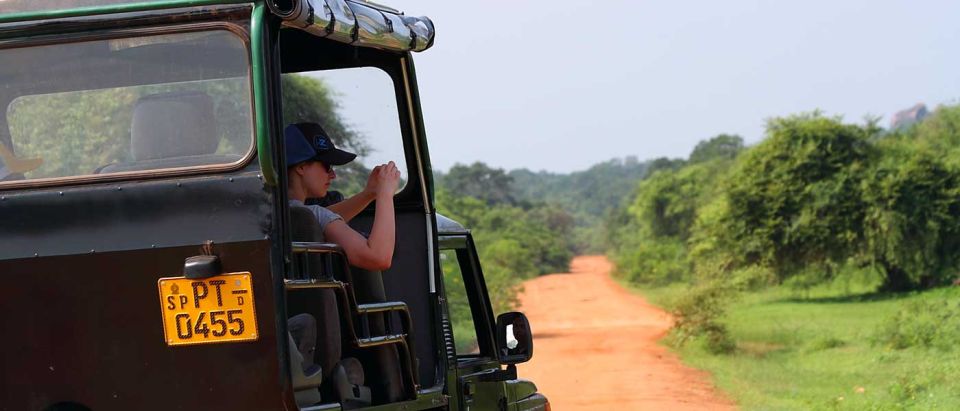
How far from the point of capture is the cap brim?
436cm

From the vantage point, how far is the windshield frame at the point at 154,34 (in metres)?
3.56

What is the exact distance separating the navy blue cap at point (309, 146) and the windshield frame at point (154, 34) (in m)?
0.69

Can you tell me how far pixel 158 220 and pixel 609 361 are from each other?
14.9m

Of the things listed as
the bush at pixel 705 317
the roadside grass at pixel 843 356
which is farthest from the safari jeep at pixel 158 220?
the bush at pixel 705 317

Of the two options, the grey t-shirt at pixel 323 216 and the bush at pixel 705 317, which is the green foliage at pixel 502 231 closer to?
the bush at pixel 705 317

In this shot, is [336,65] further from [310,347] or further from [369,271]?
[310,347]

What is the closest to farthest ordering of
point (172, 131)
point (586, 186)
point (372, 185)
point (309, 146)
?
point (172, 131), point (309, 146), point (372, 185), point (586, 186)

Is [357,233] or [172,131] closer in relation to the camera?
[172,131]

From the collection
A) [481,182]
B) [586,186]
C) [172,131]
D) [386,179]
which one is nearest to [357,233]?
[386,179]

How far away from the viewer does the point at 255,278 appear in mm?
3465

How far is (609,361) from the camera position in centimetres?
1800

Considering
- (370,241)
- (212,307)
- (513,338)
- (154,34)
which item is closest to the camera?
(212,307)

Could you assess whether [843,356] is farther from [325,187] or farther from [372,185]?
[325,187]

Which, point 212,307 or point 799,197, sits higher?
point 799,197
